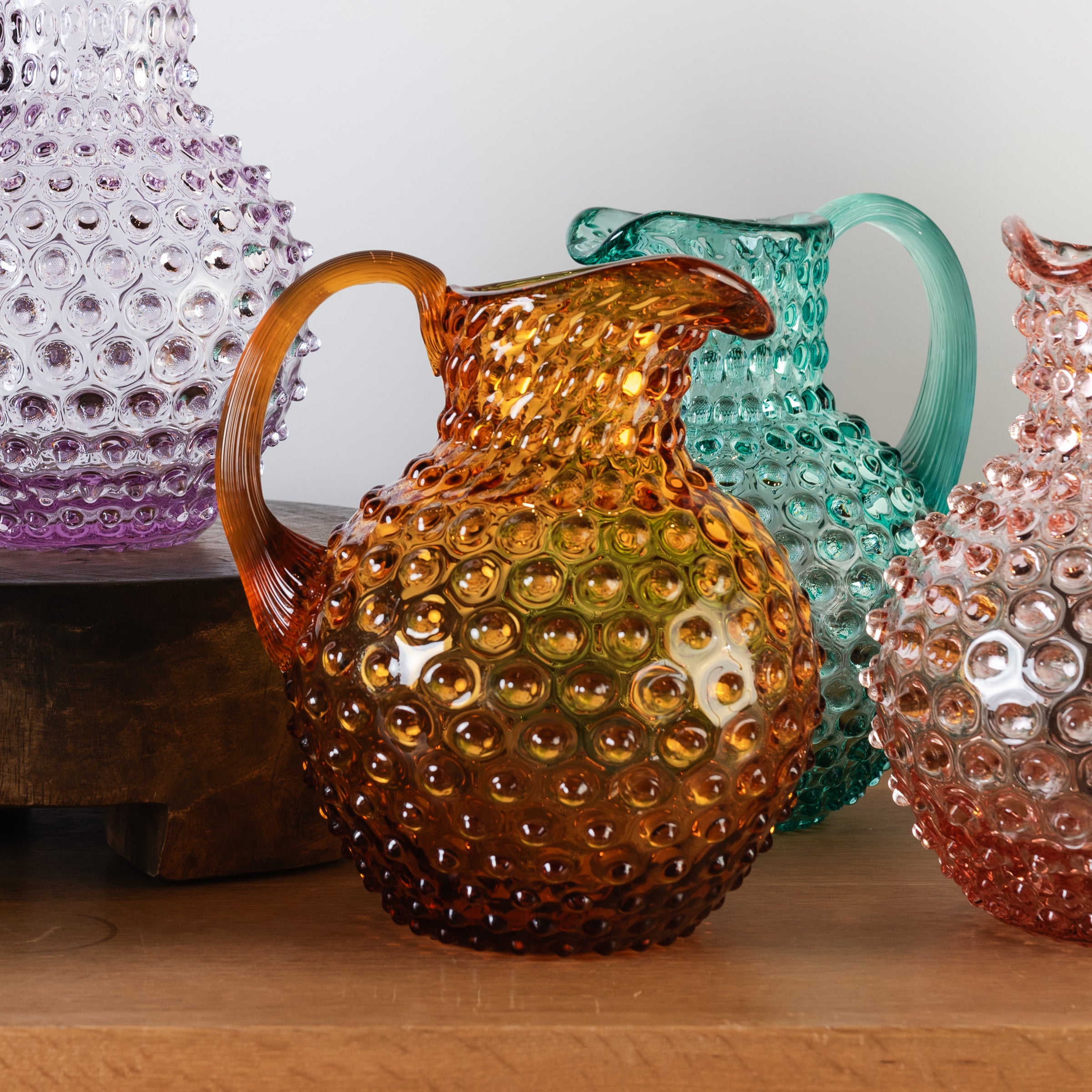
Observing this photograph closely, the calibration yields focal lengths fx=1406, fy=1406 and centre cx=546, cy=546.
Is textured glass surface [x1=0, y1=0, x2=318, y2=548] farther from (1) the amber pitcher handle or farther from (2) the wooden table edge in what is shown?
(2) the wooden table edge

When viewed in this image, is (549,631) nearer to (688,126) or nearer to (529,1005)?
(529,1005)

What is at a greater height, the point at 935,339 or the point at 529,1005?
the point at 935,339

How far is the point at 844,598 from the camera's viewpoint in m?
0.63

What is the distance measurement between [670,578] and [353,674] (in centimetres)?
12

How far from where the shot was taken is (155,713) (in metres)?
0.60

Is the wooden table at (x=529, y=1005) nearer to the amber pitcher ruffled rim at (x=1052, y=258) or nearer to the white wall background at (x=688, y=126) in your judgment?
the amber pitcher ruffled rim at (x=1052, y=258)

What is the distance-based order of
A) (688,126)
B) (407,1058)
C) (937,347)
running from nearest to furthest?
(407,1058) < (937,347) < (688,126)

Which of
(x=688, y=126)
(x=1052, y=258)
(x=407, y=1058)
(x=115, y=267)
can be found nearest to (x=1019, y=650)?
(x=1052, y=258)

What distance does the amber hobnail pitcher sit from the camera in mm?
479

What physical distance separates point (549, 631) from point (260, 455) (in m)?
0.14

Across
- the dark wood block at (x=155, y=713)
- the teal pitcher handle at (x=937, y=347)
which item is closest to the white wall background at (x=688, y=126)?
the teal pitcher handle at (x=937, y=347)

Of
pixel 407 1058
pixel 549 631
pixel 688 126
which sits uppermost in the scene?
pixel 688 126

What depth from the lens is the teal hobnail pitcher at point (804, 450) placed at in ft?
2.04

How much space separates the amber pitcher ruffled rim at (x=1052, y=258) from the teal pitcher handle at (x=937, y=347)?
0.20 metres
